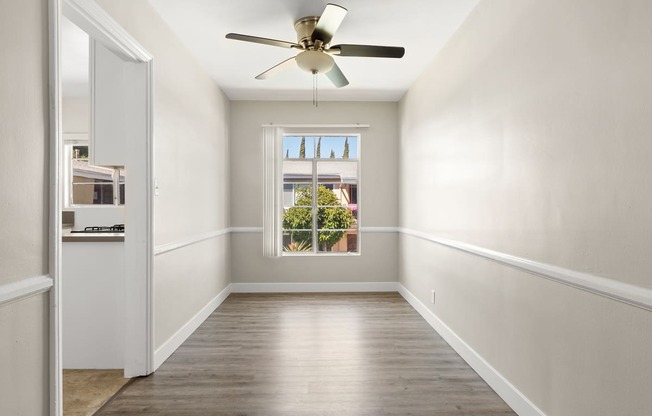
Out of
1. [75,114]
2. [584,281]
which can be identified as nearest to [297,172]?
[75,114]

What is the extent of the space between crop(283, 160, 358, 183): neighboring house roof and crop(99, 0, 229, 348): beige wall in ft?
3.44

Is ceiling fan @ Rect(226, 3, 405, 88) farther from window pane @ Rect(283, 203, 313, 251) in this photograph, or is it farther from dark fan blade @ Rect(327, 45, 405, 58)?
window pane @ Rect(283, 203, 313, 251)

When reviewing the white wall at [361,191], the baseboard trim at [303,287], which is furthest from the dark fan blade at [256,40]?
the baseboard trim at [303,287]

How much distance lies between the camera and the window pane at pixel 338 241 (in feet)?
18.4

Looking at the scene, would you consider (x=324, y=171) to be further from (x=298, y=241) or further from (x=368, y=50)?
(x=368, y=50)

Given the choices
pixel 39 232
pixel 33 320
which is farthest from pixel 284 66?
pixel 33 320

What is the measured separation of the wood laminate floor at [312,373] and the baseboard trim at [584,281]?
825 mm

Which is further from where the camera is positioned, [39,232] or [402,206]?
[402,206]

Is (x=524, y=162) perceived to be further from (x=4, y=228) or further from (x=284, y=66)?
(x=4, y=228)

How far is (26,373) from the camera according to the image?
1.60 m

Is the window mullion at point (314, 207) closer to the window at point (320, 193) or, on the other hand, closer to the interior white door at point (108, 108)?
the window at point (320, 193)

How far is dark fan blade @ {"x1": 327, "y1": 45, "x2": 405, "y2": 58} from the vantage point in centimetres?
284

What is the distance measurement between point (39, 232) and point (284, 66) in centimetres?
217

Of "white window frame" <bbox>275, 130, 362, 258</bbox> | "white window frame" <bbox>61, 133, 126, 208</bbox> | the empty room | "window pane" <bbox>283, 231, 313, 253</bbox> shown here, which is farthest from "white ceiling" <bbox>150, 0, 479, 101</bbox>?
"white window frame" <bbox>61, 133, 126, 208</bbox>
